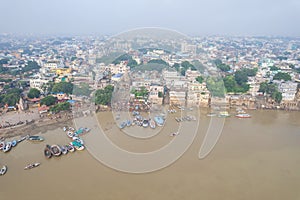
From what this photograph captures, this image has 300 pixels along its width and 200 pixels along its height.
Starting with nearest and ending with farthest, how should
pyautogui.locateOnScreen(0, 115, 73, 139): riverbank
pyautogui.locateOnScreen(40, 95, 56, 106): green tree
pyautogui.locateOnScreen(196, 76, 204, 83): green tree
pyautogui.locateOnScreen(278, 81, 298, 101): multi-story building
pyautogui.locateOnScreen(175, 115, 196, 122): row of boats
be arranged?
pyautogui.locateOnScreen(0, 115, 73, 139): riverbank → pyautogui.locateOnScreen(175, 115, 196, 122): row of boats → pyautogui.locateOnScreen(40, 95, 56, 106): green tree → pyautogui.locateOnScreen(278, 81, 298, 101): multi-story building → pyautogui.locateOnScreen(196, 76, 204, 83): green tree

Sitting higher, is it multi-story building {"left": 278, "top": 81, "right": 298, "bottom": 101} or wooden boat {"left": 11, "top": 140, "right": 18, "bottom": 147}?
multi-story building {"left": 278, "top": 81, "right": 298, "bottom": 101}

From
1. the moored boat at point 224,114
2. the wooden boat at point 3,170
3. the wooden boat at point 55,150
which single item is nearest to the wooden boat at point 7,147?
the wooden boat at point 3,170

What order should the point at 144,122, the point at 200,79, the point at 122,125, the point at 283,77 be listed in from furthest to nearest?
1. the point at 283,77
2. the point at 200,79
3. the point at 144,122
4. the point at 122,125

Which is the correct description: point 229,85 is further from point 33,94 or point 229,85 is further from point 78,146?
point 33,94

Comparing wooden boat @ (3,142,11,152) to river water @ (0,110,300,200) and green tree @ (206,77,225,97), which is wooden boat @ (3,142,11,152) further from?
green tree @ (206,77,225,97)

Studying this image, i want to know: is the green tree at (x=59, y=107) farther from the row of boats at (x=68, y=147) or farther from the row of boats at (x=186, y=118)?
the row of boats at (x=186, y=118)

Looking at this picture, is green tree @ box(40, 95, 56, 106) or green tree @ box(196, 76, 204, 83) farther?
green tree @ box(196, 76, 204, 83)

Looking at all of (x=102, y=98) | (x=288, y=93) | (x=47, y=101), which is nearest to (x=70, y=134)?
(x=102, y=98)

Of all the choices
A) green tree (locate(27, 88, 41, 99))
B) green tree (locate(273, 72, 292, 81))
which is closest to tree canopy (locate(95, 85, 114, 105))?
green tree (locate(27, 88, 41, 99))

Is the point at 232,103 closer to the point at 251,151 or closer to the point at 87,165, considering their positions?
the point at 251,151
